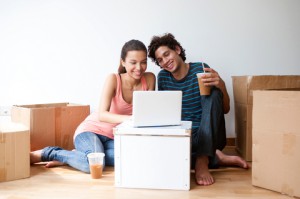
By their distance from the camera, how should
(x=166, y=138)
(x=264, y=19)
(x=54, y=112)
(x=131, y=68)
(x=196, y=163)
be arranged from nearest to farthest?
1. (x=166, y=138)
2. (x=196, y=163)
3. (x=131, y=68)
4. (x=54, y=112)
5. (x=264, y=19)

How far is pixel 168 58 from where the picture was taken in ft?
6.30

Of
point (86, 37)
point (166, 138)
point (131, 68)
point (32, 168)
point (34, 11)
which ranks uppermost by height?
point (34, 11)

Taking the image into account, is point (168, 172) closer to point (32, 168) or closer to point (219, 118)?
point (219, 118)

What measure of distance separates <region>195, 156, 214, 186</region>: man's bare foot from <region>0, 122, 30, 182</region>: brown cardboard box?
92 centimetres

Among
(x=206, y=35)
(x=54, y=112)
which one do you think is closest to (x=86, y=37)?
(x=54, y=112)

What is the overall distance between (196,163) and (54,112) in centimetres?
108

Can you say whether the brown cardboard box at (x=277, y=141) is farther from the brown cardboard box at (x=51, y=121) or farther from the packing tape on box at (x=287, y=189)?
the brown cardboard box at (x=51, y=121)

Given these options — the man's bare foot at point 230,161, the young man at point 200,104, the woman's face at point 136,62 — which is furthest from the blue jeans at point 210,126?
the woman's face at point 136,62

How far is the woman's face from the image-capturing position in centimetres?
187

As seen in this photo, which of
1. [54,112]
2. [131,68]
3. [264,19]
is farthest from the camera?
[264,19]

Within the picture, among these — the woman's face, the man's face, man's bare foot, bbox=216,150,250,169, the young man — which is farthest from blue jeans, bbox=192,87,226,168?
the woman's face

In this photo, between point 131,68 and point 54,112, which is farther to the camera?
point 54,112

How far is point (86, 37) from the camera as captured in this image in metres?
2.51

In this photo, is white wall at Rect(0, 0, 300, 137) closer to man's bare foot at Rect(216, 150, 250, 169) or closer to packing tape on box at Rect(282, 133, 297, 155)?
man's bare foot at Rect(216, 150, 250, 169)
